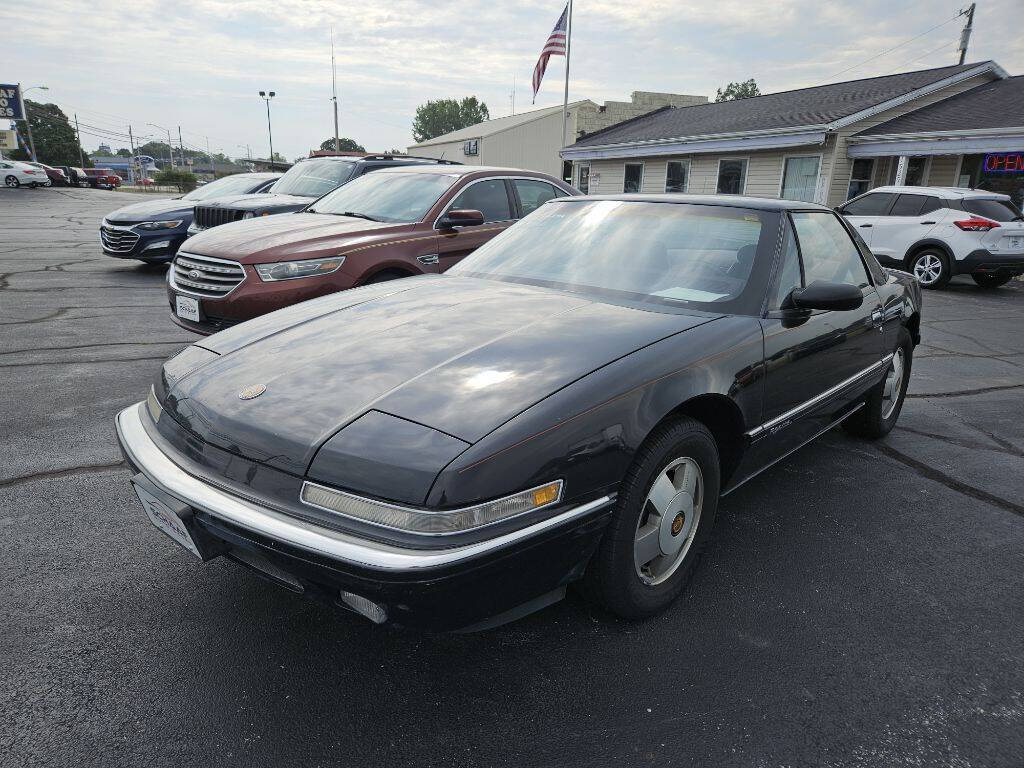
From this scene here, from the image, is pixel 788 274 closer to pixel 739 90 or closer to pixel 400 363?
pixel 400 363

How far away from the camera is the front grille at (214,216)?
8383 mm

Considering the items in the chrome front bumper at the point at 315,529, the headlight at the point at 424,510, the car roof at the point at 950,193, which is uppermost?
the car roof at the point at 950,193

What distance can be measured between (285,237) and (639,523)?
4.13 m

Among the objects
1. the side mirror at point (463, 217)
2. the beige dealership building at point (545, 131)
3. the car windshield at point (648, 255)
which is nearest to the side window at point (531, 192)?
the side mirror at point (463, 217)

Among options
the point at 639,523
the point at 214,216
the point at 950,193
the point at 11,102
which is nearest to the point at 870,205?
the point at 950,193

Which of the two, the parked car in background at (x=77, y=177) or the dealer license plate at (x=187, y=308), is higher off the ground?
the parked car in background at (x=77, y=177)

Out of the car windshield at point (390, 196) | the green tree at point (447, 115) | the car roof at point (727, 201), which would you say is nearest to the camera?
the car roof at point (727, 201)

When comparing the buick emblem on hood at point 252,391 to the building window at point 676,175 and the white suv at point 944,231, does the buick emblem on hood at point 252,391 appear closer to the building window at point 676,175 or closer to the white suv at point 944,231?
the white suv at point 944,231

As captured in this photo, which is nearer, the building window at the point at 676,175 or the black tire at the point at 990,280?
the black tire at the point at 990,280

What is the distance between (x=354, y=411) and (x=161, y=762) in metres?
1.06

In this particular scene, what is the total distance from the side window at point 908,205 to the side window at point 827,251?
9647 millimetres

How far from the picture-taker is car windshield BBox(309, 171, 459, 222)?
6.08m

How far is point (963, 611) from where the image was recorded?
2586 millimetres

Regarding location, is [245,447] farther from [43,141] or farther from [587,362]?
[43,141]
